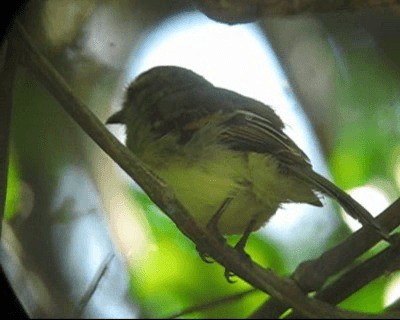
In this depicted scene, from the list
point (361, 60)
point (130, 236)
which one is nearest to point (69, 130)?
point (130, 236)

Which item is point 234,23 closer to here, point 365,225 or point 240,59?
point 240,59

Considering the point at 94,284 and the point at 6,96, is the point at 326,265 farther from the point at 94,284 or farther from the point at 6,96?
the point at 6,96

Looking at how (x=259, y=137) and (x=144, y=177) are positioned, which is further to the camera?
(x=259, y=137)

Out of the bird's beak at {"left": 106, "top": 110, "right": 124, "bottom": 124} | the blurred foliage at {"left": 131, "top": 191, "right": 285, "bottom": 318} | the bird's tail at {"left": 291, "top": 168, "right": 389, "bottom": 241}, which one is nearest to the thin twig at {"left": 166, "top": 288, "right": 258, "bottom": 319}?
the blurred foliage at {"left": 131, "top": 191, "right": 285, "bottom": 318}

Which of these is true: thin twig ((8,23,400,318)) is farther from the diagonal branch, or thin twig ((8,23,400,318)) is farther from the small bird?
the diagonal branch

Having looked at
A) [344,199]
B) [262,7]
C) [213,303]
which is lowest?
[213,303]

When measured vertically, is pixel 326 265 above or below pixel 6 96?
below

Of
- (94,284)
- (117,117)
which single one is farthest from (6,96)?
(94,284)
